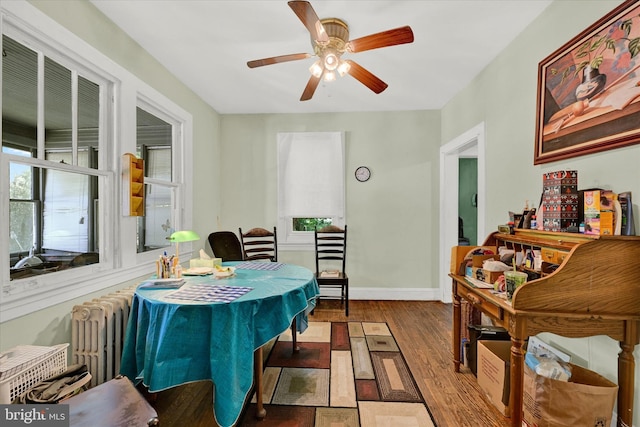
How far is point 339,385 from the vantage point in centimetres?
222

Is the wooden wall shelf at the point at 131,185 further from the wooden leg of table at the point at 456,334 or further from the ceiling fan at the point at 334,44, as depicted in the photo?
the wooden leg of table at the point at 456,334

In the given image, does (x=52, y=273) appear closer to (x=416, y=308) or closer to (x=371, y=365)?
(x=371, y=365)

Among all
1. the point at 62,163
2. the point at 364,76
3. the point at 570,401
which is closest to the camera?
the point at 570,401

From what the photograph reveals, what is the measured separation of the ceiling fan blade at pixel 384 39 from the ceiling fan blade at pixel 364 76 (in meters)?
0.21

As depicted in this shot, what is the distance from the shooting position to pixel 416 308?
13.0ft

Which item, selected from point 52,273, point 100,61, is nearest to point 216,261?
point 52,273

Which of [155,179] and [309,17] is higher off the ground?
[309,17]

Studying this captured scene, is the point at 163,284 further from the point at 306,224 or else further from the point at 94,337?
the point at 306,224

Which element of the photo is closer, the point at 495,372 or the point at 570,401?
the point at 570,401

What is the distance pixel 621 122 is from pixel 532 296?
1035 millimetres

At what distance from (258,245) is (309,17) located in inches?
123

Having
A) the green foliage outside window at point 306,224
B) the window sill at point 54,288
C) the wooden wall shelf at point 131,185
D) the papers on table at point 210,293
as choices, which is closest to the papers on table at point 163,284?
the papers on table at point 210,293

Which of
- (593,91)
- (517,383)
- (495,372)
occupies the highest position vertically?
(593,91)

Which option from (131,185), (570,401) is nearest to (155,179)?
(131,185)
